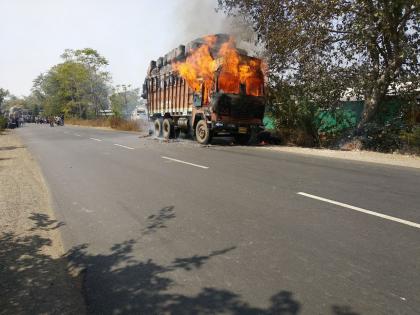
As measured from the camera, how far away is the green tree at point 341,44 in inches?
554

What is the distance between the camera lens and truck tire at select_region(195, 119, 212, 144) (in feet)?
56.7

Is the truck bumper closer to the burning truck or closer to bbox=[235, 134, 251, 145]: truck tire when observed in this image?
the burning truck

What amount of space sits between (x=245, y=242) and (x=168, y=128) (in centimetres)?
1735

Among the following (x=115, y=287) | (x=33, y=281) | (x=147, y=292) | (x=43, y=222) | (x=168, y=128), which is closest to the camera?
(x=147, y=292)

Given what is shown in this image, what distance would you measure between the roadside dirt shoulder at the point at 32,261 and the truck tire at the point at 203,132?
10.4 metres

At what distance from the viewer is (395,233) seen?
178 inches

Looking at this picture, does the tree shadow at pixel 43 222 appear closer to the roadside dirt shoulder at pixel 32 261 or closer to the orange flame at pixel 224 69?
the roadside dirt shoulder at pixel 32 261

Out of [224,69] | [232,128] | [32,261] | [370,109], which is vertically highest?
[224,69]

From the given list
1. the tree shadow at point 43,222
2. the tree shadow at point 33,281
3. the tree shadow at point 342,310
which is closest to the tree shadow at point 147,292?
the tree shadow at point 33,281

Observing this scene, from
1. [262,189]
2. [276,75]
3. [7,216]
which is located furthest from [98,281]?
[276,75]

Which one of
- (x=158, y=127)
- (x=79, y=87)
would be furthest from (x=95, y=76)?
(x=158, y=127)

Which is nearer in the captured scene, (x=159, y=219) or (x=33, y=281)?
(x=33, y=281)

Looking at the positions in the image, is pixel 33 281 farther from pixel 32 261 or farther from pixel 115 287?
pixel 115 287

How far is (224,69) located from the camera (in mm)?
16203
